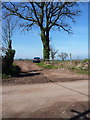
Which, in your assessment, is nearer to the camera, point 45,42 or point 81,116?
point 81,116

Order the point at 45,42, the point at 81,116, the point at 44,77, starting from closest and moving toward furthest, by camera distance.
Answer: the point at 81,116 < the point at 44,77 < the point at 45,42

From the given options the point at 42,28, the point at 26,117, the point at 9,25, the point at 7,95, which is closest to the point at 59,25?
the point at 42,28

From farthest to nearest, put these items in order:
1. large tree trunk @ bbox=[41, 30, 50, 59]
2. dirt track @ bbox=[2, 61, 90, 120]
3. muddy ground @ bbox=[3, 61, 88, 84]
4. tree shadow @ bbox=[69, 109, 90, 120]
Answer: large tree trunk @ bbox=[41, 30, 50, 59]
muddy ground @ bbox=[3, 61, 88, 84]
dirt track @ bbox=[2, 61, 90, 120]
tree shadow @ bbox=[69, 109, 90, 120]

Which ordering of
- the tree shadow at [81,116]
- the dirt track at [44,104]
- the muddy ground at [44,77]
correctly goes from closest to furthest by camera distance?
the tree shadow at [81,116] → the dirt track at [44,104] → the muddy ground at [44,77]

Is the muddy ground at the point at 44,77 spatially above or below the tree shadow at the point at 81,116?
above

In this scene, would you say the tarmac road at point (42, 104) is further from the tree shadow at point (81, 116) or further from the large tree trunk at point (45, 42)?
the large tree trunk at point (45, 42)

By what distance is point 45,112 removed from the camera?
457 centimetres

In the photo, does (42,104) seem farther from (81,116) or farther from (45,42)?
(45,42)

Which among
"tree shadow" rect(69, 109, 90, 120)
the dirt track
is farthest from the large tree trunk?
"tree shadow" rect(69, 109, 90, 120)

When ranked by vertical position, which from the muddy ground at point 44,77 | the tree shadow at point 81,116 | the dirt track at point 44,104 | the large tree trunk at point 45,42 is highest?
the large tree trunk at point 45,42

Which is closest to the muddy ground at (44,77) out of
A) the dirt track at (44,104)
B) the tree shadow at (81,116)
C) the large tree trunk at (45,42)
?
the dirt track at (44,104)

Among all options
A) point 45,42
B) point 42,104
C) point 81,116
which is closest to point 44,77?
point 42,104

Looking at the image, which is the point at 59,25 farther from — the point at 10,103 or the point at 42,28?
the point at 10,103

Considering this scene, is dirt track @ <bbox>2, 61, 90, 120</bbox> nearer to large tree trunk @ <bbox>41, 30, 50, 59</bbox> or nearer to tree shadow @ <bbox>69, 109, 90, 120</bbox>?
tree shadow @ <bbox>69, 109, 90, 120</bbox>
